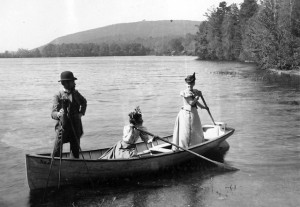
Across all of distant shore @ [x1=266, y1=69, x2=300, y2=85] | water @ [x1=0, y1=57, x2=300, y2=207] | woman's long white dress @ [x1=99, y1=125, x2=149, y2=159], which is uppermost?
woman's long white dress @ [x1=99, y1=125, x2=149, y2=159]

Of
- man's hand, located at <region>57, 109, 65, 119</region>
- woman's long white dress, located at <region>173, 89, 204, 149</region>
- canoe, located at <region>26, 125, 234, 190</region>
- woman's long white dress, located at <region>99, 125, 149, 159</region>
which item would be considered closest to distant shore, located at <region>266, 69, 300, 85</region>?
woman's long white dress, located at <region>173, 89, 204, 149</region>

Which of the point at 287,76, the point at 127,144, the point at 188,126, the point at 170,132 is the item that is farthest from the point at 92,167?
the point at 287,76

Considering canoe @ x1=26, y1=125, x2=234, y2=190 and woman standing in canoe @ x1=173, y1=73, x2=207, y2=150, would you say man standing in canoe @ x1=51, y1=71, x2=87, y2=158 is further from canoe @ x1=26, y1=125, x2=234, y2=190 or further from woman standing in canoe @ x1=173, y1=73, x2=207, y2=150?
woman standing in canoe @ x1=173, y1=73, x2=207, y2=150

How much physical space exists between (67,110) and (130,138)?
1.83 metres

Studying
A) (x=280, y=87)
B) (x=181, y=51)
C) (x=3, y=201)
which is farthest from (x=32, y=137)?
(x=181, y=51)

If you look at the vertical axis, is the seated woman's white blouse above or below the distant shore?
above

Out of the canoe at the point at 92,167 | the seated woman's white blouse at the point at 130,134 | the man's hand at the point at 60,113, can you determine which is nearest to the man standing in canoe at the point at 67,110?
the man's hand at the point at 60,113

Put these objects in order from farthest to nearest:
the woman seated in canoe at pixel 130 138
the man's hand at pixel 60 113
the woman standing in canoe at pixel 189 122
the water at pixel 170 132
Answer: the woman standing in canoe at pixel 189 122
the woman seated in canoe at pixel 130 138
the water at pixel 170 132
the man's hand at pixel 60 113

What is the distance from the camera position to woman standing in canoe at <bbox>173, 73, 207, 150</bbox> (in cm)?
1032

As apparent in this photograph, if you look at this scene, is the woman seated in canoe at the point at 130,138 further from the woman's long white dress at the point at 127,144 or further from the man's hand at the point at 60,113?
the man's hand at the point at 60,113

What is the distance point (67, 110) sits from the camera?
843cm

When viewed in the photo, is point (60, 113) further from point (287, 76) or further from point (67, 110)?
point (287, 76)

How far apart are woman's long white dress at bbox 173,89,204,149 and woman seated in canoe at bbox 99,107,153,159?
1490mm

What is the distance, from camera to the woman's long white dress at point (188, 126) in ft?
34.6
